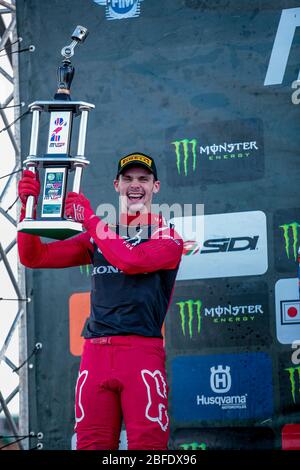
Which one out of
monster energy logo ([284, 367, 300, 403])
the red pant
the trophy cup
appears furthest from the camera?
monster energy logo ([284, 367, 300, 403])

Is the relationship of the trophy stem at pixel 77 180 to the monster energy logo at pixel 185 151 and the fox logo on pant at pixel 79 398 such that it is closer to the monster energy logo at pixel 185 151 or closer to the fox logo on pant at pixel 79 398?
the fox logo on pant at pixel 79 398

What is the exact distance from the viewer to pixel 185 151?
5285mm

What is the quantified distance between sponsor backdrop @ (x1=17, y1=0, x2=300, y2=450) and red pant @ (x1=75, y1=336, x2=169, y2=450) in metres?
1.04

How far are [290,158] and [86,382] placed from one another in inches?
69.2

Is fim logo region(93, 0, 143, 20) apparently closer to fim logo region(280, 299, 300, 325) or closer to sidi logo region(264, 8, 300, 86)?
sidi logo region(264, 8, 300, 86)

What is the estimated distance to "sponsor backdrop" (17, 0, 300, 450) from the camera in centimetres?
505

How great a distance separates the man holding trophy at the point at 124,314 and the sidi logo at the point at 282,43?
1188 millimetres

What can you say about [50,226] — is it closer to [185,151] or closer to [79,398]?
[79,398]

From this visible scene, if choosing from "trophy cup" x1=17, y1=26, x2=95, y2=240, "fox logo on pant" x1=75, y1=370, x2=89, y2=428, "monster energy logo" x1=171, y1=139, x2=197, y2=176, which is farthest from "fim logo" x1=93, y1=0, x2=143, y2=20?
"fox logo on pant" x1=75, y1=370, x2=89, y2=428

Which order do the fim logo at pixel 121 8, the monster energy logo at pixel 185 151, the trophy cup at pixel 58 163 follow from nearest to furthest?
1. the trophy cup at pixel 58 163
2. the monster energy logo at pixel 185 151
3. the fim logo at pixel 121 8


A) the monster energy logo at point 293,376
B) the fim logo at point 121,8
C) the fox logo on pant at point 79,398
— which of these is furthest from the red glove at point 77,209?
the fim logo at point 121,8

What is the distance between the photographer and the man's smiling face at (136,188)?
4305 mm

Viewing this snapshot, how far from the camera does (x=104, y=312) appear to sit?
415 centimetres
